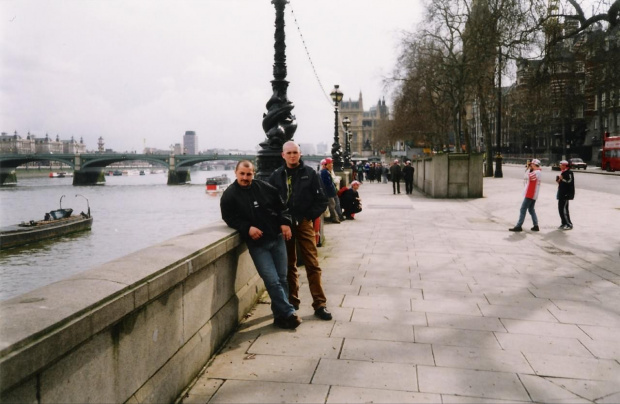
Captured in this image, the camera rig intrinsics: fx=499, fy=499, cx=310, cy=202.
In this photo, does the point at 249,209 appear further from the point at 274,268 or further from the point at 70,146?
the point at 70,146

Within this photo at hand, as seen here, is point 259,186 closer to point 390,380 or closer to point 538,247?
point 390,380

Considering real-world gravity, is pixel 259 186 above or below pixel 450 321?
above

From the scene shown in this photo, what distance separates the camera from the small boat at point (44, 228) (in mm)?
34406

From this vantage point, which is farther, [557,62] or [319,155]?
[319,155]

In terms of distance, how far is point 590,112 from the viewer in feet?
222

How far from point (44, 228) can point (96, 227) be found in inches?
295

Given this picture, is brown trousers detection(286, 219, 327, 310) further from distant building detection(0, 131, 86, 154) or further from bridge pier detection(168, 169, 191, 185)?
distant building detection(0, 131, 86, 154)

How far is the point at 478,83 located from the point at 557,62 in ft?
61.0

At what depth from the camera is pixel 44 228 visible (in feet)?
122

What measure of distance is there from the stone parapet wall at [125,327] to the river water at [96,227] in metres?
7.89

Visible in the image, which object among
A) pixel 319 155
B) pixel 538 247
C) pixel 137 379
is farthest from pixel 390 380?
pixel 319 155

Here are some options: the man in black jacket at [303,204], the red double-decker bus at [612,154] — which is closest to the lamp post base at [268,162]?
the man in black jacket at [303,204]

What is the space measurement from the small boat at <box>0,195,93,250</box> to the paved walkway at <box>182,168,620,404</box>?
107ft

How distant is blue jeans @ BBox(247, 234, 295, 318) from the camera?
4594 mm
